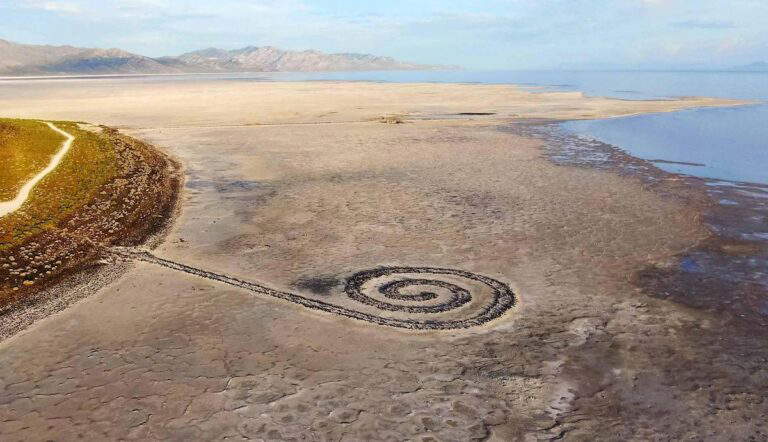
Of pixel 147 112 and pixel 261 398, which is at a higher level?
pixel 147 112

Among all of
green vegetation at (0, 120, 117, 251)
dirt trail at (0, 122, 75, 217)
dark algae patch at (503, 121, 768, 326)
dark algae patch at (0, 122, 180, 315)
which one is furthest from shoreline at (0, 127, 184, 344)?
dark algae patch at (503, 121, 768, 326)

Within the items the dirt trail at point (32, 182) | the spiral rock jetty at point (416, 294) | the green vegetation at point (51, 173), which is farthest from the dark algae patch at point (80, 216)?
the spiral rock jetty at point (416, 294)

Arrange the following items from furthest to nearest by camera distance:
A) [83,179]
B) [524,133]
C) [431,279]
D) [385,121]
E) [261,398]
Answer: [385,121] → [524,133] → [83,179] → [431,279] → [261,398]

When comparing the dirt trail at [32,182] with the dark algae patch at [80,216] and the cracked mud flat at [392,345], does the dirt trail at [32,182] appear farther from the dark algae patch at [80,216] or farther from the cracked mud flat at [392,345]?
the cracked mud flat at [392,345]

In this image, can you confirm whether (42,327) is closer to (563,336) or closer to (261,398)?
(261,398)

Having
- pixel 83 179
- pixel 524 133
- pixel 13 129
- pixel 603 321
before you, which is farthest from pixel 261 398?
pixel 524 133

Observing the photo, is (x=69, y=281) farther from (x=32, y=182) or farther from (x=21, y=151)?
(x=21, y=151)

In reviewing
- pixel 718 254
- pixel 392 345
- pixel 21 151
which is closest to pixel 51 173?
pixel 21 151
